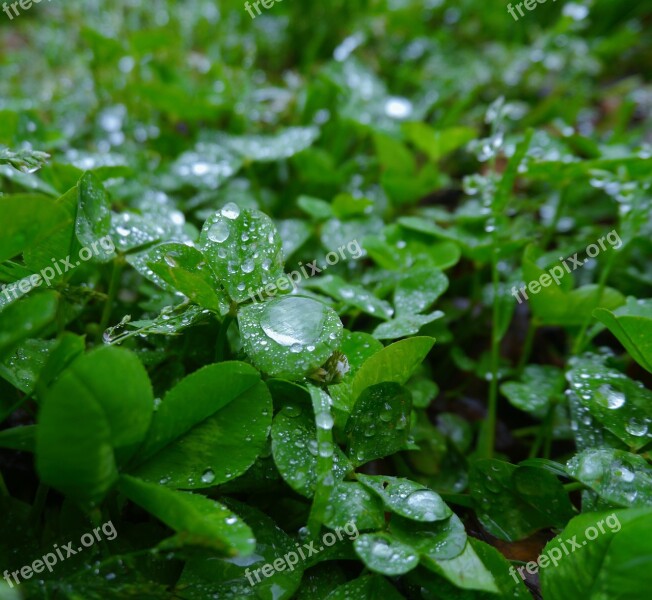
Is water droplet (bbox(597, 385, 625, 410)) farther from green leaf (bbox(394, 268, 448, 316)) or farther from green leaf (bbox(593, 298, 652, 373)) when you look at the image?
green leaf (bbox(394, 268, 448, 316))

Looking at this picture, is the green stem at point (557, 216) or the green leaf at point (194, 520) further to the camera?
the green stem at point (557, 216)

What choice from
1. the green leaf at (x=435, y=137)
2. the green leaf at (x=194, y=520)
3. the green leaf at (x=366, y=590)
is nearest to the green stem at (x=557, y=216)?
the green leaf at (x=435, y=137)

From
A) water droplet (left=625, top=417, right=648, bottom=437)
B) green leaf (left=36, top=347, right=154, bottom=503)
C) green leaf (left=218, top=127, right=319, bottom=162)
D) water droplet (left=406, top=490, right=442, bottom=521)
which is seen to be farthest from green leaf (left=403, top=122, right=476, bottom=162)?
green leaf (left=36, top=347, right=154, bottom=503)

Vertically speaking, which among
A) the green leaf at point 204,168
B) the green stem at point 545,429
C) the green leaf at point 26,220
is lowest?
the green stem at point 545,429

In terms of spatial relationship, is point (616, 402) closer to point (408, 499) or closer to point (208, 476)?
point (408, 499)

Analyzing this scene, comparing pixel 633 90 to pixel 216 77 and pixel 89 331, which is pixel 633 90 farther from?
pixel 89 331
